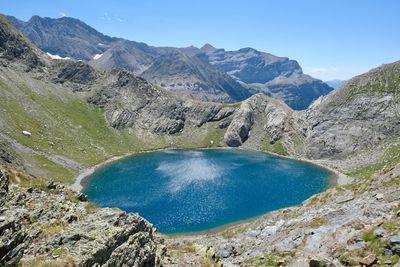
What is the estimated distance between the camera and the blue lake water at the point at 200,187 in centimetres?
10581

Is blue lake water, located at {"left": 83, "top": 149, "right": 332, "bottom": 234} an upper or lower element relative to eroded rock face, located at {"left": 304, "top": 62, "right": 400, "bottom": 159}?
lower

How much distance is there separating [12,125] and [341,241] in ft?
501

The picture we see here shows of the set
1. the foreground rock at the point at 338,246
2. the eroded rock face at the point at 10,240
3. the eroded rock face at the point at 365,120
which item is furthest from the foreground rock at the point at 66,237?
the eroded rock face at the point at 365,120

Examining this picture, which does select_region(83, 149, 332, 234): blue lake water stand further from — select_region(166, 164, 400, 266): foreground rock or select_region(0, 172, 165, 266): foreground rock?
select_region(0, 172, 165, 266): foreground rock

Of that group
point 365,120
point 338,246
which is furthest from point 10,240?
point 365,120

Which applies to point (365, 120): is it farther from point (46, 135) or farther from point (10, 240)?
point (10, 240)

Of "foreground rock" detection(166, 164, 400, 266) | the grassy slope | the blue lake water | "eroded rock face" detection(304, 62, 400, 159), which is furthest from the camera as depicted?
"eroded rock face" detection(304, 62, 400, 159)

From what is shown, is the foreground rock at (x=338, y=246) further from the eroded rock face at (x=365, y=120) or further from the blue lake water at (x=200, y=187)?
the eroded rock face at (x=365, y=120)

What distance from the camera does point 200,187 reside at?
5310 inches

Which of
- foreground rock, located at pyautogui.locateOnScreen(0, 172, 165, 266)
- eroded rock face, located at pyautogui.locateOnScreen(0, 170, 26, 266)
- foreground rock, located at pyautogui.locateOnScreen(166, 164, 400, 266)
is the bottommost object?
foreground rock, located at pyautogui.locateOnScreen(166, 164, 400, 266)

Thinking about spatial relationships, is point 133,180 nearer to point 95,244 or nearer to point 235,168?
point 235,168

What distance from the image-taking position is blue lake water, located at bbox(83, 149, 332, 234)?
347ft

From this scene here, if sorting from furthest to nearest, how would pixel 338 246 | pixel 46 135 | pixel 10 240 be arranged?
pixel 46 135 → pixel 338 246 → pixel 10 240

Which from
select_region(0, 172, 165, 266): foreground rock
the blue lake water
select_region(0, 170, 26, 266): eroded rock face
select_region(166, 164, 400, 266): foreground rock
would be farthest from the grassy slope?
select_region(0, 170, 26, 266): eroded rock face
